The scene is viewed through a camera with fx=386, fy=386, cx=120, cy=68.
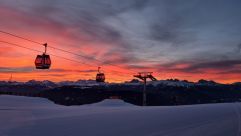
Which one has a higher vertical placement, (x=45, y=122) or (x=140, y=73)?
(x=140, y=73)

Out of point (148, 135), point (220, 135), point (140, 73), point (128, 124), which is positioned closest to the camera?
point (148, 135)

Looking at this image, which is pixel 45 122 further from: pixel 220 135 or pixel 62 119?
pixel 220 135

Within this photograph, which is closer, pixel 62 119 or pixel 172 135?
pixel 172 135

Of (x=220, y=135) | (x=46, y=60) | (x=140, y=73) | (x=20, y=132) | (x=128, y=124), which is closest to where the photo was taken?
(x=20, y=132)

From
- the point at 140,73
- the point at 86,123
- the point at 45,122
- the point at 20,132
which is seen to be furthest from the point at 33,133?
the point at 140,73

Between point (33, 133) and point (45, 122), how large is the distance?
363 centimetres

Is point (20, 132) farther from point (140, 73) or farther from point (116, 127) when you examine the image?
Answer: point (140, 73)

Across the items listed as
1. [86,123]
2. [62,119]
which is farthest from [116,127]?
[62,119]

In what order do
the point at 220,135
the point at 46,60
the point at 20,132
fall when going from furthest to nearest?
the point at 46,60, the point at 220,135, the point at 20,132

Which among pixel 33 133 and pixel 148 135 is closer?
pixel 33 133

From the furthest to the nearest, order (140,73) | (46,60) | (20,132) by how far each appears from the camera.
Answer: (140,73), (46,60), (20,132)

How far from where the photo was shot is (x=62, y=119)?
2314cm

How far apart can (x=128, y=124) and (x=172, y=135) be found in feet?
14.3

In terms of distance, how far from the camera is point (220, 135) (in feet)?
71.9
